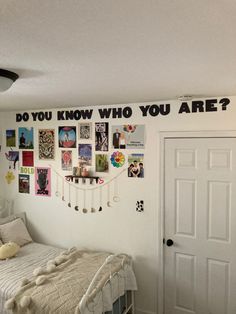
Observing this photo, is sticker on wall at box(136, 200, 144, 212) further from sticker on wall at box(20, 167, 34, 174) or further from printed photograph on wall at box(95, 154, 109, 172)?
sticker on wall at box(20, 167, 34, 174)

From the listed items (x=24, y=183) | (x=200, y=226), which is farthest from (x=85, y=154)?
(x=200, y=226)

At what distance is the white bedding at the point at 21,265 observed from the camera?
260 centimetres

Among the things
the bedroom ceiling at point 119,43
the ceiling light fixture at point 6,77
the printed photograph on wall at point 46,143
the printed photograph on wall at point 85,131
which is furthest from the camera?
the printed photograph on wall at point 46,143

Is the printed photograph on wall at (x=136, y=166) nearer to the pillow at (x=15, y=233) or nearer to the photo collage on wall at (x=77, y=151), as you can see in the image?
the photo collage on wall at (x=77, y=151)

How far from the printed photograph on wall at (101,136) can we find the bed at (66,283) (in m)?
1.19

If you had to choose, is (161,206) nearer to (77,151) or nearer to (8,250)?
(77,151)

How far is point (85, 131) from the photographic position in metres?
3.33

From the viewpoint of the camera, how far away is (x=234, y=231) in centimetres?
A: 263

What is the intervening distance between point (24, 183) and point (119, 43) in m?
3.02

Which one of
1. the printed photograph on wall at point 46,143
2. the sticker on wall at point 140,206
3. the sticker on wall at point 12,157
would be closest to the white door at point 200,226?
the sticker on wall at point 140,206

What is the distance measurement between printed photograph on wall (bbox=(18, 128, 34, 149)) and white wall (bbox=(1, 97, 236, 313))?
33 centimetres

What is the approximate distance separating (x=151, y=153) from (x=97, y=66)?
1535 mm

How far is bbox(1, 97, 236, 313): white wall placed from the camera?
277 centimetres

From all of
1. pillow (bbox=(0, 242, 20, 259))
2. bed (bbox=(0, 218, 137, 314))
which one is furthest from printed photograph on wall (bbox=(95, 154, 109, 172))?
pillow (bbox=(0, 242, 20, 259))
